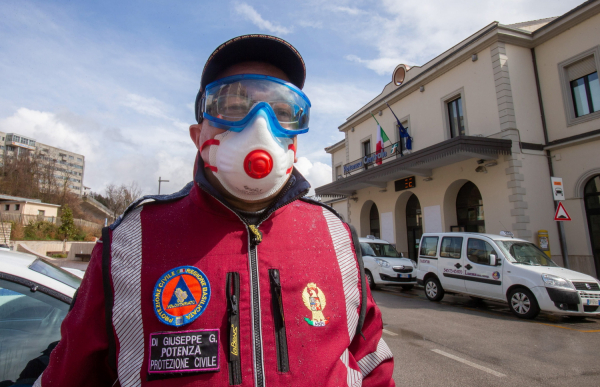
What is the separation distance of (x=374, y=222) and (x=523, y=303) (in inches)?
562

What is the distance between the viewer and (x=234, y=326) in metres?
1.14

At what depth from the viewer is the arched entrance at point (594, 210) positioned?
11688mm

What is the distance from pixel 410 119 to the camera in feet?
58.9

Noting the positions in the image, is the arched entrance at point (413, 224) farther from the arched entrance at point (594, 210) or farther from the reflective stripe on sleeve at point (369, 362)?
the reflective stripe on sleeve at point (369, 362)

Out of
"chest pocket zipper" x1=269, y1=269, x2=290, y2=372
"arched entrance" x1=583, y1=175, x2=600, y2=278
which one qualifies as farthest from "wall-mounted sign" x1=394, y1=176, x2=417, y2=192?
"chest pocket zipper" x1=269, y1=269, x2=290, y2=372

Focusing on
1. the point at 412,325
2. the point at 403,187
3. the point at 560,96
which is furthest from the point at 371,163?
the point at 412,325

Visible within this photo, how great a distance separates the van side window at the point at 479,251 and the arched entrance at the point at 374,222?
1240 cm

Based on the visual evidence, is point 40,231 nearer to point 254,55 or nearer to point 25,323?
point 25,323

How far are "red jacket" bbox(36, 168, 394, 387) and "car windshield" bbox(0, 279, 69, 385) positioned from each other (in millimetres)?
1337

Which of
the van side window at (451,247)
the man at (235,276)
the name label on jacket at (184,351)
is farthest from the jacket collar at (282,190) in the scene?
the van side window at (451,247)

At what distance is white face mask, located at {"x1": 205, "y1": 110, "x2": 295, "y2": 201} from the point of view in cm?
128

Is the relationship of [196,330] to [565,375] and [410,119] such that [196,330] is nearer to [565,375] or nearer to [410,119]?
[565,375]

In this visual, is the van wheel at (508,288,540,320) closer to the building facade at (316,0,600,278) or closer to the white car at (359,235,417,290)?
the white car at (359,235,417,290)

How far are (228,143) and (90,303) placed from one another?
0.70m
